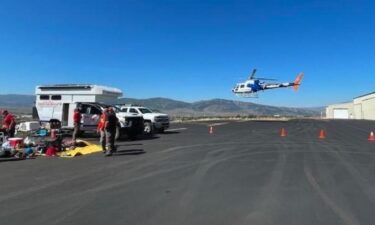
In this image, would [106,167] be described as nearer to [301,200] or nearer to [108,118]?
[108,118]

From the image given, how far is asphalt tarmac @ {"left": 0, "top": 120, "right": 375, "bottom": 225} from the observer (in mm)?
7164

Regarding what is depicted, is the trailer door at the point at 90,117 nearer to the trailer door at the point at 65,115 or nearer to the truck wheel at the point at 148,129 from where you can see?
the trailer door at the point at 65,115

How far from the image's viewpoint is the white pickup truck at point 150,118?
97.8 ft

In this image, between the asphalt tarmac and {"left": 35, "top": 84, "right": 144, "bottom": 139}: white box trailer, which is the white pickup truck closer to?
{"left": 35, "top": 84, "right": 144, "bottom": 139}: white box trailer

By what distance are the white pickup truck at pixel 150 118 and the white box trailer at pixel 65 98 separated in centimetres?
286

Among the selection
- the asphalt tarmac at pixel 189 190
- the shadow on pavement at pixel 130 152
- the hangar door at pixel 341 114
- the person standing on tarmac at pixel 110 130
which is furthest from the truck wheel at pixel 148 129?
the hangar door at pixel 341 114

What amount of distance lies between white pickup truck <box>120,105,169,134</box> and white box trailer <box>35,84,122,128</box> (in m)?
2.86

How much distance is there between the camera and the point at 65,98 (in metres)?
27.0

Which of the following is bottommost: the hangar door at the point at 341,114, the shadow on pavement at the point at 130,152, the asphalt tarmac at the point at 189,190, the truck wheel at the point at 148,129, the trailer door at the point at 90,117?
the asphalt tarmac at the point at 189,190

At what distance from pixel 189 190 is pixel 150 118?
841 inches

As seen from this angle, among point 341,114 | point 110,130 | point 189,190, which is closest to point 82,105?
point 110,130

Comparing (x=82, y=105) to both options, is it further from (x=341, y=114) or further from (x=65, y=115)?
(x=341, y=114)

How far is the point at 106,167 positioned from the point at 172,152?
466 cm

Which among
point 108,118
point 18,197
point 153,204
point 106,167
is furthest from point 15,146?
point 153,204
